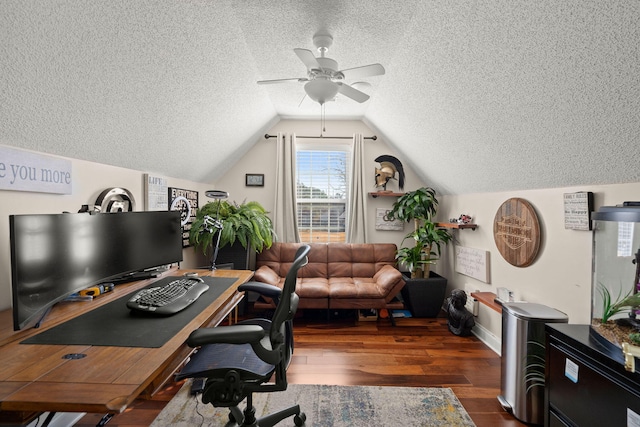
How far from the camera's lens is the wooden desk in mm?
829

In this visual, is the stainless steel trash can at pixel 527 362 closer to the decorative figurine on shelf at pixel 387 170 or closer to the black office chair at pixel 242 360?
the black office chair at pixel 242 360

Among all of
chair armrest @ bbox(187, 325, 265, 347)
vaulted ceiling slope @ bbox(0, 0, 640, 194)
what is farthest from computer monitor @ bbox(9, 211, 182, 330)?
chair armrest @ bbox(187, 325, 265, 347)

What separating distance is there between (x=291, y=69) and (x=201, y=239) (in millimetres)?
1990

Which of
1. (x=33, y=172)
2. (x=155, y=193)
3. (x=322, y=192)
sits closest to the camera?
(x=33, y=172)

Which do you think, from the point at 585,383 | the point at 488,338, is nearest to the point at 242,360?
the point at 585,383

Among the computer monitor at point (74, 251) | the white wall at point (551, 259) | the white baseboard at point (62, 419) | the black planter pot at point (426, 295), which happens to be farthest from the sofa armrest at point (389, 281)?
the white baseboard at point (62, 419)

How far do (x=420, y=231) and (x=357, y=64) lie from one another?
79.7 inches

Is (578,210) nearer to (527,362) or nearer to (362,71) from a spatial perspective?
(527,362)

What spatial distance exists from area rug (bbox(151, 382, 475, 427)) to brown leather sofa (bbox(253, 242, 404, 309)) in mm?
1260

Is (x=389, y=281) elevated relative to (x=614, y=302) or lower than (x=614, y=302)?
lower

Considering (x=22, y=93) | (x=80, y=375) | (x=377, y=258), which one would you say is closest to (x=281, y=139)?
(x=377, y=258)

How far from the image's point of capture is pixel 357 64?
2.72 metres

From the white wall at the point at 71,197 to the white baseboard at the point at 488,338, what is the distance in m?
3.36

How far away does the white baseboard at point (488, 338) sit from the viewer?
113 inches
